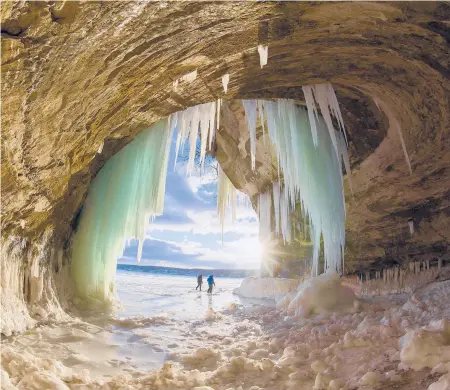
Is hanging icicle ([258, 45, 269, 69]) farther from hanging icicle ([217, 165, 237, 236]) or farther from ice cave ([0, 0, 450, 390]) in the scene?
hanging icicle ([217, 165, 237, 236])

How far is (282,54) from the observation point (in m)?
3.13

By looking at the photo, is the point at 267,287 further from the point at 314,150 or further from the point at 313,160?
the point at 314,150

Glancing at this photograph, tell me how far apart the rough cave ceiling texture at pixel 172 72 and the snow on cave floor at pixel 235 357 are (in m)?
1.23

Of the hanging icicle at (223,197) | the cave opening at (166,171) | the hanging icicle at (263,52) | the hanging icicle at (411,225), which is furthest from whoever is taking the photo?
the hanging icicle at (223,197)

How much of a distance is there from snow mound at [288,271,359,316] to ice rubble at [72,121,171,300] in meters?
2.77

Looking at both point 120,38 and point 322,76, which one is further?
point 322,76

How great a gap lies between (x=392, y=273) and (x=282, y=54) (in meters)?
6.32

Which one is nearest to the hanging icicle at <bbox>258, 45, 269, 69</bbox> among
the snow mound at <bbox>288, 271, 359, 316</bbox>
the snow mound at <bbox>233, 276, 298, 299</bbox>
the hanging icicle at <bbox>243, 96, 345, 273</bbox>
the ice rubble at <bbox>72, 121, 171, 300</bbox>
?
the hanging icicle at <bbox>243, 96, 345, 273</bbox>

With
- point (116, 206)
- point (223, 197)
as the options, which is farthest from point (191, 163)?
point (223, 197)

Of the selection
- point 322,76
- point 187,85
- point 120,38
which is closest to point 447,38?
point 322,76

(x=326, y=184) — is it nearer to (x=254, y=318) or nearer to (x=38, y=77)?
(x=254, y=318)

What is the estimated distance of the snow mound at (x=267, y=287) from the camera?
1004 centimetres

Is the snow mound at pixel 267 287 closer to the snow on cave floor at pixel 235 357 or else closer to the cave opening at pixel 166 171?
the cave opening at pixel 166 171

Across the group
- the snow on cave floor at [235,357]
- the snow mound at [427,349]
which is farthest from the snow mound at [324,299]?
the snow mound at [427,349]
